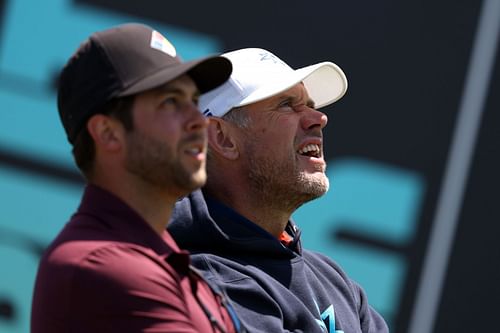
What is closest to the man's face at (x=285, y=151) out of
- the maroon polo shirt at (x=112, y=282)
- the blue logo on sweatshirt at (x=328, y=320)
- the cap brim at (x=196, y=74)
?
the blue logo on sweatshirt at (x=328, y=320)

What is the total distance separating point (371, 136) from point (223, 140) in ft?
6.47

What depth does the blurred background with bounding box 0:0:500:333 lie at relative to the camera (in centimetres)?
Result: 429

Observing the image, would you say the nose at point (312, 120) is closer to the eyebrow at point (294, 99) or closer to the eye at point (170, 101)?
the eyebrow at point (294, 99)

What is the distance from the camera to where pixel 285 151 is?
2469 millimetres

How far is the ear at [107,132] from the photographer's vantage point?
1.78 metres

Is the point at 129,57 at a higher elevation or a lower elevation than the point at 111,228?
higher

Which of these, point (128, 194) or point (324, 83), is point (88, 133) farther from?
point (324, 83)

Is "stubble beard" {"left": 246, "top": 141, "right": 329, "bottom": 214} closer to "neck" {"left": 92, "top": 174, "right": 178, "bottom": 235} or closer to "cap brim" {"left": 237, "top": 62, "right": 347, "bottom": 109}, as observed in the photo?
"cap brim" {"left": 237, "top": 62, "right": 347, "bottom": 109}

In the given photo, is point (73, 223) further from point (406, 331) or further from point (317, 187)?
point (406, 331)

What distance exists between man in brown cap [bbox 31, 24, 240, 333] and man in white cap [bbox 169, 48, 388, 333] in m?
0.45

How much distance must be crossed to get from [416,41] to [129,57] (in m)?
2.75

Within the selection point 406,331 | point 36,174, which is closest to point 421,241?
point 406,331

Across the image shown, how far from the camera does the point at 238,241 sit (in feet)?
7.61

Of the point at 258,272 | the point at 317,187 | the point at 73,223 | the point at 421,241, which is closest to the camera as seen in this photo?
the point at 73,223
